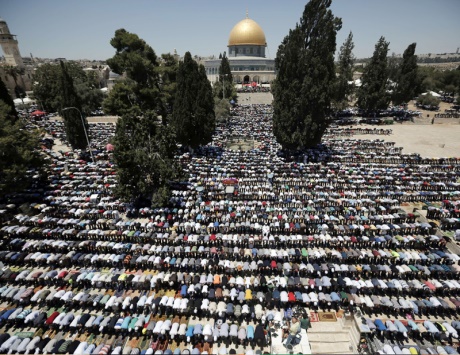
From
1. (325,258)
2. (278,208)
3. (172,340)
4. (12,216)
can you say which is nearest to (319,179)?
(278,208)

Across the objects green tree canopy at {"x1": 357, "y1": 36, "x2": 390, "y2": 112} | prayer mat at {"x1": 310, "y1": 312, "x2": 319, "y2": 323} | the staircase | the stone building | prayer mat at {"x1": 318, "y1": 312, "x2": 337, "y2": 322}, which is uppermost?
the stone building

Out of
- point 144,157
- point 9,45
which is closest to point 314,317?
point 144,157

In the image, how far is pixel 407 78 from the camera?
66.6 m

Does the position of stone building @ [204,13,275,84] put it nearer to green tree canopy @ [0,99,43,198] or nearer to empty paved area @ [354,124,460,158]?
empty paved area @ [354,124,460,158]

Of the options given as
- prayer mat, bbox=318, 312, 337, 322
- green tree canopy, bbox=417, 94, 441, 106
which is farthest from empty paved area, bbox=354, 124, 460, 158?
prayer mat, bbox=318, 312, 337, 322

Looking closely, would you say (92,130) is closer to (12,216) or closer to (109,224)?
(12,216)

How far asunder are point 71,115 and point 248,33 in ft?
319

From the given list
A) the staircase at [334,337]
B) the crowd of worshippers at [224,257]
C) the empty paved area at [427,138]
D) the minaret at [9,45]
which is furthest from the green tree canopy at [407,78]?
the minaret at [9,45]

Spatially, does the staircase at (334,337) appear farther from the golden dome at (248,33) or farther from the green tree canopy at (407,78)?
the golden dome at (248,33)

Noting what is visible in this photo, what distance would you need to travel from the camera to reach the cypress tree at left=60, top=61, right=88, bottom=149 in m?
38.1

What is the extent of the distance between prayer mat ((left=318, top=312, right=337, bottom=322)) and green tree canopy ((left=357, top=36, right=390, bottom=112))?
63.9m

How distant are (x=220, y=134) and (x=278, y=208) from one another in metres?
30.8

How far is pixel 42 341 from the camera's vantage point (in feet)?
45.6

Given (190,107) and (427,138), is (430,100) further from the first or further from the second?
(190,107)
